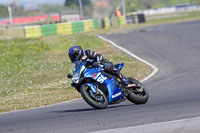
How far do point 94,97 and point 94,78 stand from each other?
1.36 ft

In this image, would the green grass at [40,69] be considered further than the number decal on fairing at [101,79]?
Yes

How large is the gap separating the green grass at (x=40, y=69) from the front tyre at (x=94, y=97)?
11.4 ft

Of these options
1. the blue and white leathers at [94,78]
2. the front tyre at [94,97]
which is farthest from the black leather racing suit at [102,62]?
the front tyre at [94,97]

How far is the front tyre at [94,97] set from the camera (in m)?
7.50

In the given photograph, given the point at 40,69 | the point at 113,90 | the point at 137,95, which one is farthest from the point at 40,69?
the point at 113,90

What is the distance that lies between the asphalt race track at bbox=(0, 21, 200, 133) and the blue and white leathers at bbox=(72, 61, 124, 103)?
0.35m

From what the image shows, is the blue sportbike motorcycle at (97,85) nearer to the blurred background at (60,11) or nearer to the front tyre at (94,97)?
the front tyre at (94,97)

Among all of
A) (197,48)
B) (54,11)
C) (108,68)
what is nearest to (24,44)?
(197,48)

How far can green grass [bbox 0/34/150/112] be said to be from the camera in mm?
11992

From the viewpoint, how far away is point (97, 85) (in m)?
7.90

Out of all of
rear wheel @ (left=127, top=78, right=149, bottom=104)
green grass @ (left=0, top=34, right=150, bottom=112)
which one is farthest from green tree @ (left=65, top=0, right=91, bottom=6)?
rear wheel @ (left=127, top=78, right=149, bottom=104)

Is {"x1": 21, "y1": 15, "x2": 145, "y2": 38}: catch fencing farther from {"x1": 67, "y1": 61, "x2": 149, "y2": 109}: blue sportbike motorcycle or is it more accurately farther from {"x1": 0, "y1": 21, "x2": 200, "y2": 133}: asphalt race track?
{"x1": 67, "y1": 61, "x2": 149, "y2": 109}: blue sportbike motorcycle

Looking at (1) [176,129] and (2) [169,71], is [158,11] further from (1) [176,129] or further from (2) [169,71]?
(1) [176,129]

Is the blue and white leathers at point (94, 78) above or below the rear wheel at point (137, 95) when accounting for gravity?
above
